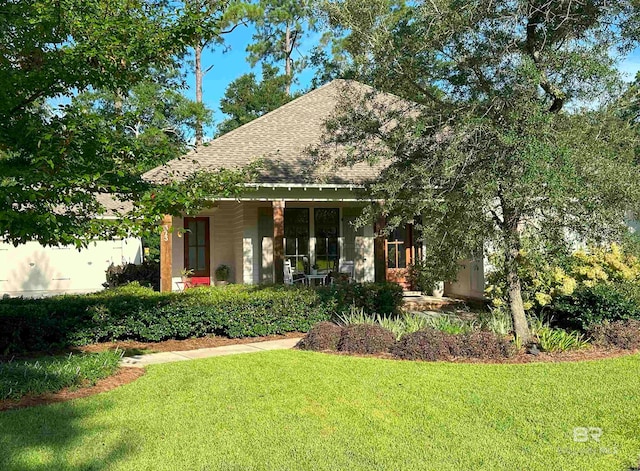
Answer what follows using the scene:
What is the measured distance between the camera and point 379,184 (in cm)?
862

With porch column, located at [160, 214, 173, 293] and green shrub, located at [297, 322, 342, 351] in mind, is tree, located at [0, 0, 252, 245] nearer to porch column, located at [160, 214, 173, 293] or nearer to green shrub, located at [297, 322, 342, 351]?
green shrub, located at [297, 322, 342, 351]

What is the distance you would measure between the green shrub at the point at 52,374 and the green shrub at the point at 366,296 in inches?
186

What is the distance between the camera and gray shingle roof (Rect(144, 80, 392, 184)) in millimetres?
13094

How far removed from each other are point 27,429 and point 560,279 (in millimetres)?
8240

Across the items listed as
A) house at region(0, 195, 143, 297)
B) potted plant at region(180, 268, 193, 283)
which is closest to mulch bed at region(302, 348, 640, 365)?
potted plant at region(180, 268, 193, 283)

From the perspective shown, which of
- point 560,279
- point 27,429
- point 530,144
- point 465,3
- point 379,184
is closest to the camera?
point 27,429

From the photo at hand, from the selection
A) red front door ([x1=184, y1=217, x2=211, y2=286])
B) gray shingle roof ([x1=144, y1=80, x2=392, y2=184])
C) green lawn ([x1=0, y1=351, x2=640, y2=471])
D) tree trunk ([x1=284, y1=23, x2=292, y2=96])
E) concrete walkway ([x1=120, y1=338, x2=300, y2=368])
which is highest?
tree trunk ([x1=284, y1=23, x2=292, y2=96])

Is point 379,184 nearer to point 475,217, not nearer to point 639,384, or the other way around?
point 475,217

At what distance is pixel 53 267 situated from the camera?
72.8 feet

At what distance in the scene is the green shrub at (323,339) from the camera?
8797 millimetres

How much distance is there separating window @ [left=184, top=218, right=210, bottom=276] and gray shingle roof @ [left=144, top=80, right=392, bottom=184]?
2117 millimetres

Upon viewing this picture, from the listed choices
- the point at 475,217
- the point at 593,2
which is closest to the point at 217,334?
the point at 475,217

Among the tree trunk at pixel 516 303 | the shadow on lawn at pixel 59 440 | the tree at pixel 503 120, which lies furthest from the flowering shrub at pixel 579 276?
the shadow on lawn at pixel 59 440

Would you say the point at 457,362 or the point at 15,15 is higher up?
the point at 15,15
